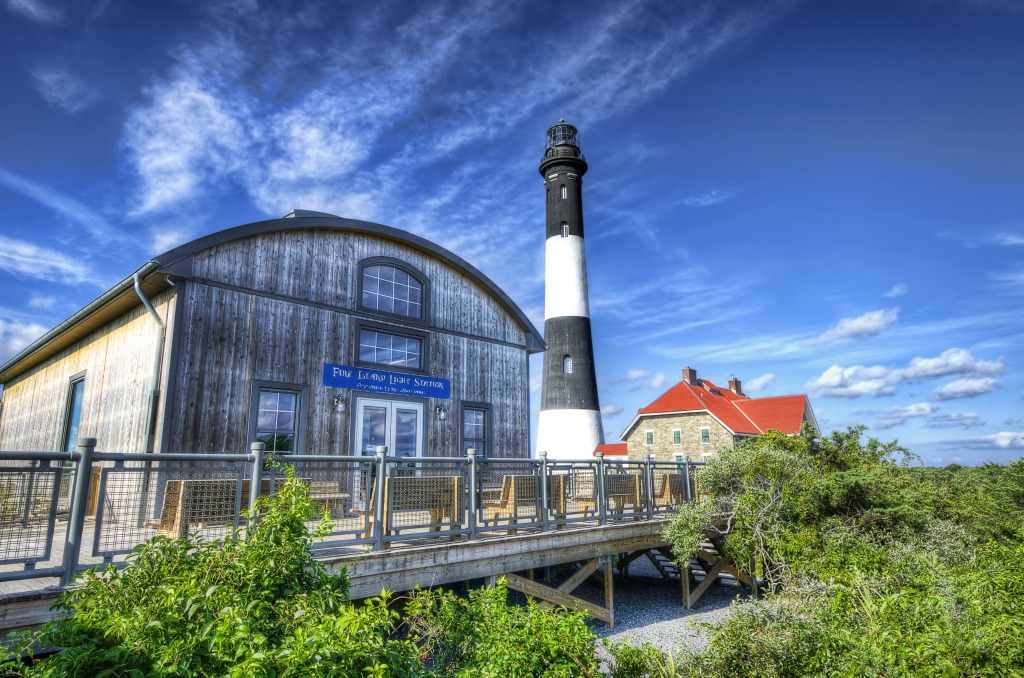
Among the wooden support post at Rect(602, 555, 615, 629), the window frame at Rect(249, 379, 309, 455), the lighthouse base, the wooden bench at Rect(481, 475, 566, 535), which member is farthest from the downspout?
the lighthouse base

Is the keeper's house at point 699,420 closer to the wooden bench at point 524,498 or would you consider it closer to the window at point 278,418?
the wooden bench at point 524,498

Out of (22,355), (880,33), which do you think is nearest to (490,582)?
(880,33)

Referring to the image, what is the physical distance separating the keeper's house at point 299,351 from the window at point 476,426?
3cm

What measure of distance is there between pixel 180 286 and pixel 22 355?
1018 cm

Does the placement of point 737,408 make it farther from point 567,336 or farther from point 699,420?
point 567,336

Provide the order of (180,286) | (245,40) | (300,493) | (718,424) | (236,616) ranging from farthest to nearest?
(718,424) < (180,286) < (245,40) < (300,493) < (236,616)

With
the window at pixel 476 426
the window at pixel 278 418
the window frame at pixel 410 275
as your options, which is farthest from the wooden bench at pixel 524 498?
the window frame at pixel 410 275

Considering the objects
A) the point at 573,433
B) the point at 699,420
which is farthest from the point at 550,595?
the point at 699,420

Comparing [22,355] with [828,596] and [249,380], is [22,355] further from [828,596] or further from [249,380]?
[828,596]

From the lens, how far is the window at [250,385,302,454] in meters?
10.3

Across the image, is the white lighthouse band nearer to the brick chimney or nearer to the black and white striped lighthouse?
the black and white striped lighthouse

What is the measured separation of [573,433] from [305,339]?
11.3 metres

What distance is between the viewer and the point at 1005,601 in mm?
6559

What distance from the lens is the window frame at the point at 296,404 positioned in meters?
10.2
